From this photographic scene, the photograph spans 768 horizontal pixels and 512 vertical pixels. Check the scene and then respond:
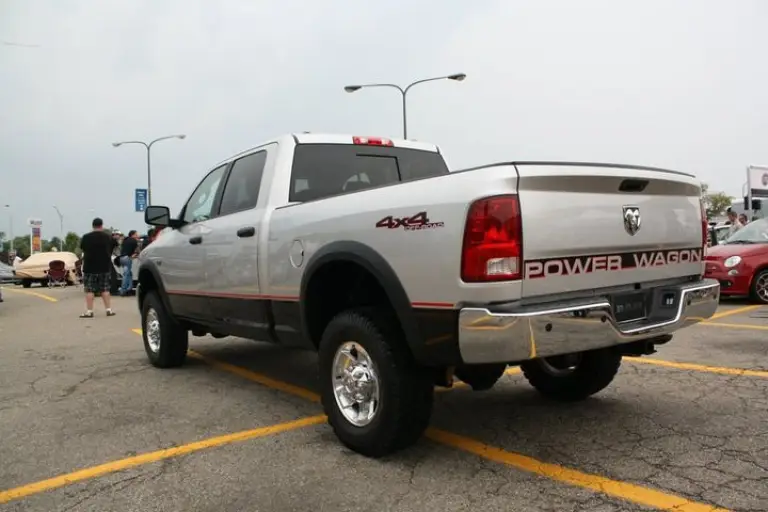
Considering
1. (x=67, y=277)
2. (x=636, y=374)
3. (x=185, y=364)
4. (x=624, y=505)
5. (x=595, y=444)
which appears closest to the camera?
(x=624, y=505)

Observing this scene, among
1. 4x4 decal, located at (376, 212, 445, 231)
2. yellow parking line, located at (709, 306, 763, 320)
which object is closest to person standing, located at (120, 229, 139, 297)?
yellow parking line, located at (709, 306, 763, 320)

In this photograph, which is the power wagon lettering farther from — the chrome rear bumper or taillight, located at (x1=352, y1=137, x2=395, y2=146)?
taillight, located at (x1=352, y1=137, x2=395, y2=146)

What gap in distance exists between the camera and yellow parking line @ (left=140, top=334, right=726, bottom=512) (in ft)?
9.40

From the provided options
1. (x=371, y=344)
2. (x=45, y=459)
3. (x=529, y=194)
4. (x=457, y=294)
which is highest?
(x=529, y=194)

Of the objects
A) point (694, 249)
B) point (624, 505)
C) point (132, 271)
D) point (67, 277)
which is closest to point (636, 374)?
point (694, 249)

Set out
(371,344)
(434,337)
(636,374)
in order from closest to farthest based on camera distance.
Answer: (434,337)
(371,344)
(636,374)

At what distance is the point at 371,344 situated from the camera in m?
3.44

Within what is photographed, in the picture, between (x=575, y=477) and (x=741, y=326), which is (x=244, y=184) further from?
(x=741, y=326)

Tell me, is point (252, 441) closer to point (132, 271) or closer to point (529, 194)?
point (529, 194)

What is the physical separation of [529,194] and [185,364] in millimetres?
4776

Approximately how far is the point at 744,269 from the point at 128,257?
1405cm

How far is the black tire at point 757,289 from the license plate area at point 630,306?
26.5 ft

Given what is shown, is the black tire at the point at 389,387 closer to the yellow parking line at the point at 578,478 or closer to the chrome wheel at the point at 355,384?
the chrome wheel at the point at 355,384

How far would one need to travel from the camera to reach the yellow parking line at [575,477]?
287cm
